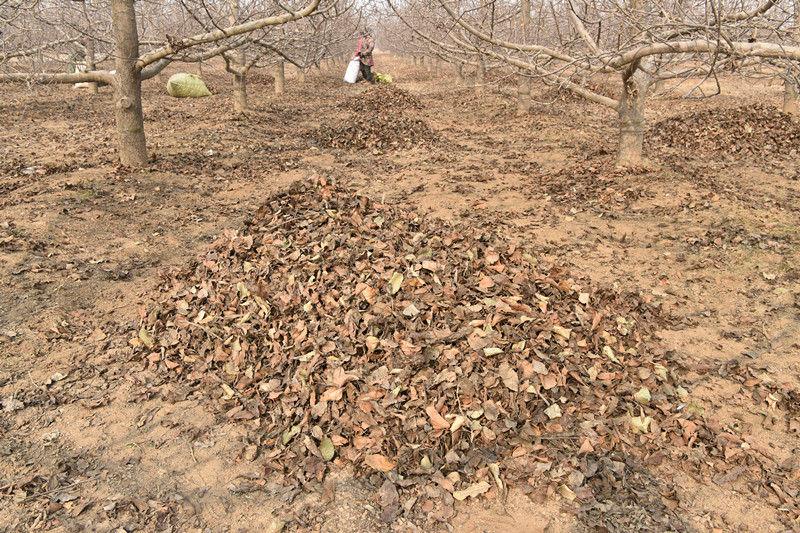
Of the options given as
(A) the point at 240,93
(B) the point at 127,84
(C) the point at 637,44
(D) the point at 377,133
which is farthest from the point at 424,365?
(A) the point at 240,93

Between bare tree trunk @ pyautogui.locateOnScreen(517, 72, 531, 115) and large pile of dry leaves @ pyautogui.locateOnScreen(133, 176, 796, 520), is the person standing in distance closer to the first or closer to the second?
bare tree trunk @ pyautogui.locateOnScreen(517, 72, 531, 115)

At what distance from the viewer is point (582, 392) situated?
3072 millimetres

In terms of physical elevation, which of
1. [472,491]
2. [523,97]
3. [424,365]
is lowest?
[472,491]

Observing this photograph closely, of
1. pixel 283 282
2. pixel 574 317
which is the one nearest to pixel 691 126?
pixel 574 317

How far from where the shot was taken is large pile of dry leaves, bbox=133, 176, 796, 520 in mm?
2760

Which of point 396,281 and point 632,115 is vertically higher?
point 632,115

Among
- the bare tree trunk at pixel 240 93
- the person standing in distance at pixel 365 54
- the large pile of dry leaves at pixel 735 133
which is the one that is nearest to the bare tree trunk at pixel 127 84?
the bare tree trunk at pixel 240 93

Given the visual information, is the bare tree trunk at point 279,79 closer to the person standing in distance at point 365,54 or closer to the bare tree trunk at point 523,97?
the person standing in distance at point 365,54

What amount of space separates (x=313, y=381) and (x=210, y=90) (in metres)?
17.1

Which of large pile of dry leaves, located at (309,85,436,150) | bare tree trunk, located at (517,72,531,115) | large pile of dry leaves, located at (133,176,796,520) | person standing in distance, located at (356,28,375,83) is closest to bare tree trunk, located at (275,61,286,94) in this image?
large pile of dry leaves, located at (309,85,436,150)

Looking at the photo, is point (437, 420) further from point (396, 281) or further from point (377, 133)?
point (377, 133)

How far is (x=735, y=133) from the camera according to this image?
29.9 feet

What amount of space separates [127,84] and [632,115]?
7264 millimetres

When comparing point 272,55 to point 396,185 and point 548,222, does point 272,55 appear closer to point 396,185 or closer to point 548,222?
point 396,185
